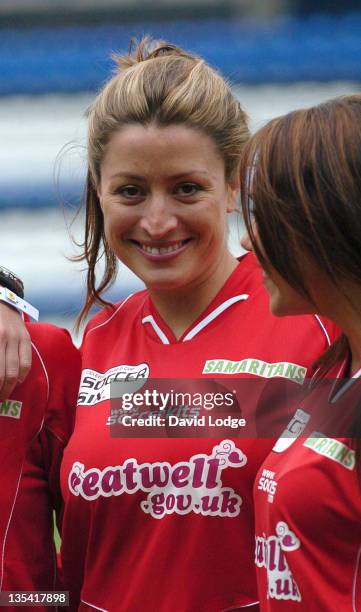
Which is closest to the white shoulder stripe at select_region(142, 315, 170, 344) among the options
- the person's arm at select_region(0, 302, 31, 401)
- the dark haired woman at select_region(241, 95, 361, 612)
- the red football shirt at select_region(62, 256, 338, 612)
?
the red football shirt at select_region(62, 256, 338, 612)

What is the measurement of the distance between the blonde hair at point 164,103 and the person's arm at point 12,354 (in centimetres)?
25

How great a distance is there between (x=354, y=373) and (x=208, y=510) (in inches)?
16.9

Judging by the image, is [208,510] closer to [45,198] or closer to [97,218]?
[97,218]

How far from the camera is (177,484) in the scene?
6.85 ft

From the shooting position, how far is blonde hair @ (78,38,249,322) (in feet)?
7.29

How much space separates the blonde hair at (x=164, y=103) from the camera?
2223mm

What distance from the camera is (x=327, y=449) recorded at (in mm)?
1688

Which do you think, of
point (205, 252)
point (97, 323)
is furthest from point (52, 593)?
point (205, 252)

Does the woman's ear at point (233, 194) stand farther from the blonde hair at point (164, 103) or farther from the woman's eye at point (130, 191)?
the woman's eye at point (130, 191)

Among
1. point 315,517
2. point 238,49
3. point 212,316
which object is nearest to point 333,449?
point 315,517

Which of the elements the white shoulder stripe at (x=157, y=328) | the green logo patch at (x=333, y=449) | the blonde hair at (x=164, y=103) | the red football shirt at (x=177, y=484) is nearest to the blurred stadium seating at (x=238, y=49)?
the blonde hair at (x=164, y=103)

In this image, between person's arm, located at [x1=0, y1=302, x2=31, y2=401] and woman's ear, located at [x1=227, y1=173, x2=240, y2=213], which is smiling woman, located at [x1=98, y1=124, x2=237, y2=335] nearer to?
woman's ear, located at [x1=227, y1=173, x2=240, y2=213]

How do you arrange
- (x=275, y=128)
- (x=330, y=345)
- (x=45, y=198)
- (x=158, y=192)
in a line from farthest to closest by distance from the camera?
(x=45, y=198) → (x=158, y=192) → (x=330, y=345) → (x=275, y=128)

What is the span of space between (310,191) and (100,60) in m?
5.77
